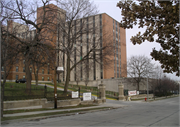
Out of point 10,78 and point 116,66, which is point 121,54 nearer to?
point 116,66

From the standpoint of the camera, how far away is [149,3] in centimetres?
796

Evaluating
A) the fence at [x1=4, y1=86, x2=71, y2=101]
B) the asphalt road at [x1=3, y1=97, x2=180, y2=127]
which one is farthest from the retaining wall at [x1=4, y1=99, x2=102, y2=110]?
the asphalt road at [x1=3, y1=97, x2=180, y2=127]

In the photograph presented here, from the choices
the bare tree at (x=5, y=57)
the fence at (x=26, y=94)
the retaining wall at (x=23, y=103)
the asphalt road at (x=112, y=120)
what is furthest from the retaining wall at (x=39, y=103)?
the asphalt road at (x=112, y=120)

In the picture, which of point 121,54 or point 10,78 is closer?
point 10,78

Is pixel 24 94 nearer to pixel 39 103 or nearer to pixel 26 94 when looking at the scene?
pixel 26 94

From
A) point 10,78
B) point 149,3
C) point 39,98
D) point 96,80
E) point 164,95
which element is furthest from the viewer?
point 96,80

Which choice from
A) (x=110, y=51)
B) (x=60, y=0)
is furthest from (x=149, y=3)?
(x=110, y=51)

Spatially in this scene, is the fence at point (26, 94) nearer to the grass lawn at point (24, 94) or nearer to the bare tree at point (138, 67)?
the grass lawn at point (24, 94)

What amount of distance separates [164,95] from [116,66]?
2356cm

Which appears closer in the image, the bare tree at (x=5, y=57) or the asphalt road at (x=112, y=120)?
the asphalt road at (x=112, y=120)

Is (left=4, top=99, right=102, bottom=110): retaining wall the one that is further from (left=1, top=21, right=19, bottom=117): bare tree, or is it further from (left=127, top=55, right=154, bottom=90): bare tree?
(left=127, top=55, right=154, bottom=90): bare tree

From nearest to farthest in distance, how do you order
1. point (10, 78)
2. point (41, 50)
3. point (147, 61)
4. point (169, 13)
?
point (169, 13) → point (41, 50) → point (147, 61) → point (10, 78)

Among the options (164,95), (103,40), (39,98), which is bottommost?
(164,95)

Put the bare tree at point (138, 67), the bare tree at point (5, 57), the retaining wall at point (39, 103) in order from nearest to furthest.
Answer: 1. the bare tree at point (5, 57)
2. the retaining wall at point (39, 103)
3. the bare tree at point (138, 67)
